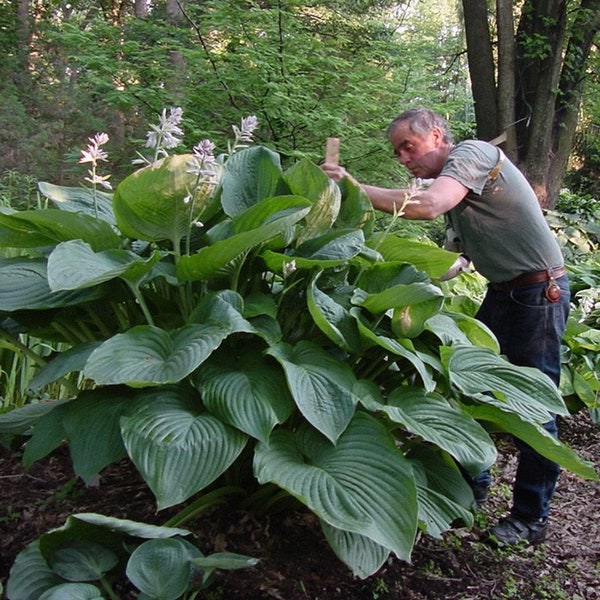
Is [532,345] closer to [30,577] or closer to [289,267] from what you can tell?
[289,267]

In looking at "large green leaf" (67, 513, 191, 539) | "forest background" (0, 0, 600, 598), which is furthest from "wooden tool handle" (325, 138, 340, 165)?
"forest background" (0, 0, 600, 598)

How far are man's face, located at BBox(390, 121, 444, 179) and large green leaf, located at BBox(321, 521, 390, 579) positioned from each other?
1.63m

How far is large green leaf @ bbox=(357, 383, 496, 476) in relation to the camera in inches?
69.1

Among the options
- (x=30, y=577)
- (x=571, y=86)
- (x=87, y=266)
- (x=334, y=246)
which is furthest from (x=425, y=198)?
(x=571, y=86)

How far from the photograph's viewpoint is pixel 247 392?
5.44ft

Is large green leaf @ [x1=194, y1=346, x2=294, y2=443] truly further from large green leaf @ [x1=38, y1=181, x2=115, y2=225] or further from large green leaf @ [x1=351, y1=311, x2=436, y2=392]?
large green leaf @ [x1=38, y1=181, x2=115, y2=225]

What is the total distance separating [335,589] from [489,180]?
1628mm

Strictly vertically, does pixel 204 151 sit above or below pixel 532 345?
above

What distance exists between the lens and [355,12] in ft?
23.1

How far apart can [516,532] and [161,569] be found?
4.80 feet

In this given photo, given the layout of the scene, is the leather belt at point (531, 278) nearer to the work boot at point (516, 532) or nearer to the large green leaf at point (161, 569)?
the work boot at point (516, 532)

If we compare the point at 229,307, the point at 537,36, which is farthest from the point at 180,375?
the point at 537,36

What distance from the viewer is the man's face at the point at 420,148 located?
106 inches

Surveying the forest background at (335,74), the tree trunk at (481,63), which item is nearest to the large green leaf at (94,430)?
the forest background at (335,74)
